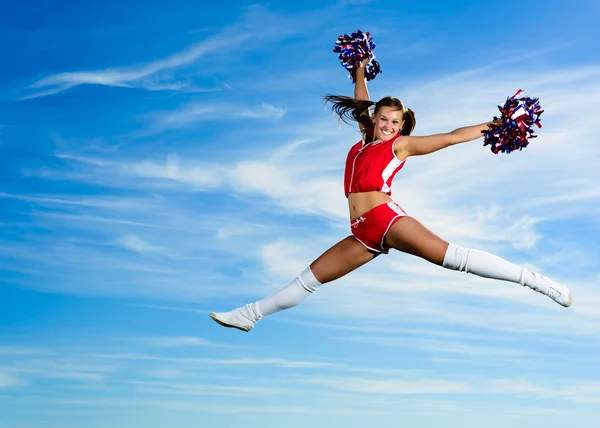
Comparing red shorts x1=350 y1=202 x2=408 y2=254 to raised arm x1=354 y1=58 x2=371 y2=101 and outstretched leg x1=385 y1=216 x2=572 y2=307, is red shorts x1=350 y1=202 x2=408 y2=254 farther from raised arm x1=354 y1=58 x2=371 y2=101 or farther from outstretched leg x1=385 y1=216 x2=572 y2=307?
raised arm x1=354 y1=58 x2=371 y2=101

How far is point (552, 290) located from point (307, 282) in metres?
2.37

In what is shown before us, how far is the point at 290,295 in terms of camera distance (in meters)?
8.50

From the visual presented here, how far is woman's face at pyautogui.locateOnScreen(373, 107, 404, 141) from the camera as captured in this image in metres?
8.27

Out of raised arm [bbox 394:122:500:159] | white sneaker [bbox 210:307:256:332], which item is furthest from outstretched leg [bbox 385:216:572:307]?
white sneaker [bbox 210:307:256:332]

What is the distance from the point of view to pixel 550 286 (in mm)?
7973

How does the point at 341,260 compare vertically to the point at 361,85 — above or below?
below

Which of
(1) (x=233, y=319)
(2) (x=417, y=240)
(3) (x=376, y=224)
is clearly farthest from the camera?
(1) (x=233, y=319)

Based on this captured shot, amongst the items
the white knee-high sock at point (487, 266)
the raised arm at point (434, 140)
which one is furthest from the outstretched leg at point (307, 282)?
the raised arm at point (434, 140)

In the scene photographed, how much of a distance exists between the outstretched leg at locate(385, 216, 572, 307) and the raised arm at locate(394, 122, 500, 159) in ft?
2.15

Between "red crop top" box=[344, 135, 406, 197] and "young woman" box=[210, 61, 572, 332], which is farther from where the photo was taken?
"red crop top" box=[344, 135, 406, 197]

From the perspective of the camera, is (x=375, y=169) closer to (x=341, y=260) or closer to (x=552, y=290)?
(x=341, y=260)

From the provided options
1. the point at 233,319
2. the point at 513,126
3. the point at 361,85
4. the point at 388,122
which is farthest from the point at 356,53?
the point at 233,319

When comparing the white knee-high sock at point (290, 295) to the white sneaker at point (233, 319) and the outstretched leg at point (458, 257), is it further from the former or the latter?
the outstretched leg at point (458, 257)

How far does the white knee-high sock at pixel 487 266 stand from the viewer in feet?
25.6
